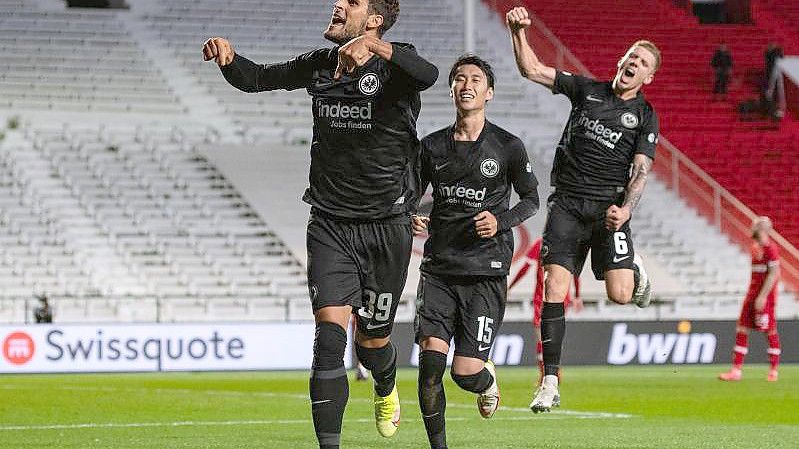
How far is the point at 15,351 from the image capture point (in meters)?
Result: 21.4

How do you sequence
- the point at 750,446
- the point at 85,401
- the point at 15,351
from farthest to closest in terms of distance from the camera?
the point at 15,351, the point at 85,401, the point at 750,446

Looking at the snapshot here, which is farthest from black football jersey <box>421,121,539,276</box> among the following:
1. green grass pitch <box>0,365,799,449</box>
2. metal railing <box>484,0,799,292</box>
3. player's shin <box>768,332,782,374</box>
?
metal railing <box>484,0,799,292</box>

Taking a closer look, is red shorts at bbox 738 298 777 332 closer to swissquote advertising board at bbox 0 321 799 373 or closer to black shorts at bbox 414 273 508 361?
swissquote advertising board at bbox 0 321 799 373

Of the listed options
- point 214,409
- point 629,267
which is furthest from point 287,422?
point 629,267

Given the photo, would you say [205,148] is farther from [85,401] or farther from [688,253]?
[85,401]

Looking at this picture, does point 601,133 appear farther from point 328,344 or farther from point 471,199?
point 328,344

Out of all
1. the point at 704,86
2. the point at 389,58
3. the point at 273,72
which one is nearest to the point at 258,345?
the point at 273,72

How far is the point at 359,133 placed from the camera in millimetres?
7930

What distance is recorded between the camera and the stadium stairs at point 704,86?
1249 inches

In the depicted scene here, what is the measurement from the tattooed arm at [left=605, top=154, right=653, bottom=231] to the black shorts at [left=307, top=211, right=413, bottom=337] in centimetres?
262

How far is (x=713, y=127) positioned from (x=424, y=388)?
25.6m

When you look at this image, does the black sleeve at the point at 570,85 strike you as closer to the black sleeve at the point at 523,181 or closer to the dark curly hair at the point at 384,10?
the black sleeve at the point at 523,181

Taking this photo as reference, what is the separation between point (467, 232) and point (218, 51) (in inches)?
76.6

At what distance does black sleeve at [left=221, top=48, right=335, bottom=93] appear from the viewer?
26.6 ft
